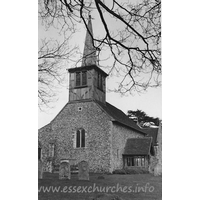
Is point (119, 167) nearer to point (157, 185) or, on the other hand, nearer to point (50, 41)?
point (157, 185)

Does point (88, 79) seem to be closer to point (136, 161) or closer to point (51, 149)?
point (51, 149)

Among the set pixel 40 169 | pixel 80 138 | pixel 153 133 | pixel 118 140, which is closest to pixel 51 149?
pixel 40 169

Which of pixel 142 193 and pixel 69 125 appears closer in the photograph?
pixel 142 193

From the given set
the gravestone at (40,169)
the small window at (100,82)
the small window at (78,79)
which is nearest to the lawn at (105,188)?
the gravestone at (40,169)

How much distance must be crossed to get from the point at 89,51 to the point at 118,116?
1.65 metres

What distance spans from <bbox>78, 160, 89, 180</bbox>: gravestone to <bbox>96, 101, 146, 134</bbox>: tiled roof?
1.25 m

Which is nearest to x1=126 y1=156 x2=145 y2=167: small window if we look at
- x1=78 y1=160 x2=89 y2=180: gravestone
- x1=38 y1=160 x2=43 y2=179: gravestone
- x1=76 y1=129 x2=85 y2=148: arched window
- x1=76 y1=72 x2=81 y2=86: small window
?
x1=78 y1=160 x2=89 y2=180: gravestone

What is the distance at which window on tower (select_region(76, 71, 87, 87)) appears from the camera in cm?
811

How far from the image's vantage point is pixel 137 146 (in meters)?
8.02

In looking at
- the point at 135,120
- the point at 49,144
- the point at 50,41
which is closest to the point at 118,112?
the point at 135,120

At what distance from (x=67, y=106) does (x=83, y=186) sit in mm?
1858

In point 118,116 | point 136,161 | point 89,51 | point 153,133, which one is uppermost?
point 89,51

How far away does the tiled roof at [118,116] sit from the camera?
26.3ft

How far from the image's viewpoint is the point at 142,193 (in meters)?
7.34
